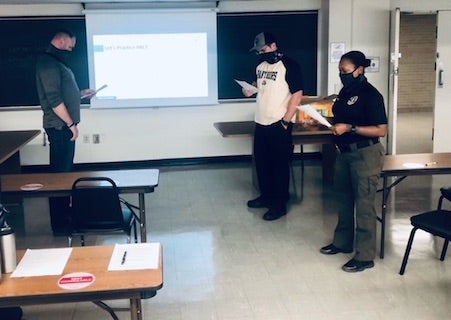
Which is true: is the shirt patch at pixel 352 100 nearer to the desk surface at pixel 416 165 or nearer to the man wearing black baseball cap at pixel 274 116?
the desk surface at pixel 416 165

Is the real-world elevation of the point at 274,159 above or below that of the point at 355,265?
above

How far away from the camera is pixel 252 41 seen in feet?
24.8

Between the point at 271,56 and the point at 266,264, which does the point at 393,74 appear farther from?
A: the point at 266,264

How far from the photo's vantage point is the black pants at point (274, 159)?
5.30 m

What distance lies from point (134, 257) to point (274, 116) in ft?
9.42

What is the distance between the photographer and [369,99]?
3.92m

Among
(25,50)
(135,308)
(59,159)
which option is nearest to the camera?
(135,308)

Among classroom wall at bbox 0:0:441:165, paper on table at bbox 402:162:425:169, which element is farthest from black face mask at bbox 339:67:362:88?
classroom wall at bbox 0:0:441:165

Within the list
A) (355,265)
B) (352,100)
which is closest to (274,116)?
(352,100)

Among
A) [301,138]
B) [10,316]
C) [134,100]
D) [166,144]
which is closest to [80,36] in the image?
[134,100]

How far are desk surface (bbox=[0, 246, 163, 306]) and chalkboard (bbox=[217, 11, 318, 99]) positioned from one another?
17.8 ft

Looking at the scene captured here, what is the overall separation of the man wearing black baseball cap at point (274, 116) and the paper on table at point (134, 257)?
2735 mm

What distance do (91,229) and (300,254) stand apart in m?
1.58

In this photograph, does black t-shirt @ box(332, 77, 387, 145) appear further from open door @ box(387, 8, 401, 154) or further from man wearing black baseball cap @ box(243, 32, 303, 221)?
open door @ box(387, 8, 401, 154)
